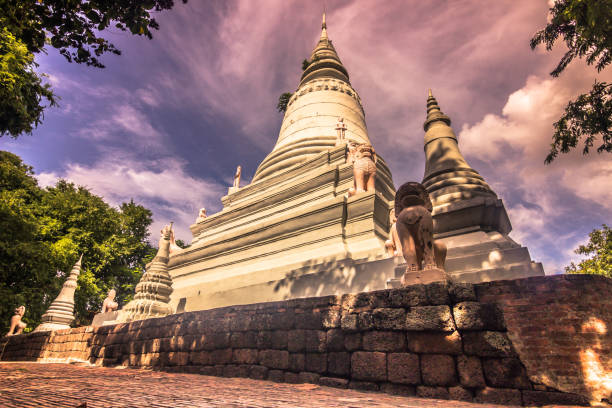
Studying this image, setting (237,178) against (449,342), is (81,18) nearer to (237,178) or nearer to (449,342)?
(449,342)

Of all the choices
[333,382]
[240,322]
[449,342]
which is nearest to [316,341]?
[333,382]

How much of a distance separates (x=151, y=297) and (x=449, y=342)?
767 centimetres

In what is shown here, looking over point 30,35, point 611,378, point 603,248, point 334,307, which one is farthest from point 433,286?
point 603,248

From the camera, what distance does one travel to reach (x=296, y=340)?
3.95 metres

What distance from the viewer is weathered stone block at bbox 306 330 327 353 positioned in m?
3.73

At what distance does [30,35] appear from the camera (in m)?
4.01

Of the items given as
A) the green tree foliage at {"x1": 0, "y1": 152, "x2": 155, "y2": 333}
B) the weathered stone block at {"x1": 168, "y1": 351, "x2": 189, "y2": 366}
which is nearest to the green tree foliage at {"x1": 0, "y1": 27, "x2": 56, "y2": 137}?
the green tree foliage at {"x1": 0, "y1": 152, "x2": 155, "y2": 333}

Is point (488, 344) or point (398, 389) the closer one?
point (488, 344)

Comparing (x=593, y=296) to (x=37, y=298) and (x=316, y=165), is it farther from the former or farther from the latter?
(x=37, y=298)

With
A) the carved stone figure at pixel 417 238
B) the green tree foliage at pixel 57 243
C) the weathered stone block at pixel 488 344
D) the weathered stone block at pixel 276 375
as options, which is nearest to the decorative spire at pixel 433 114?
the carved stone figure at pixel 417 238

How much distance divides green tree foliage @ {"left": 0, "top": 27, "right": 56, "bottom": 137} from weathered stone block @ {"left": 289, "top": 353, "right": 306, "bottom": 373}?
30.3ft

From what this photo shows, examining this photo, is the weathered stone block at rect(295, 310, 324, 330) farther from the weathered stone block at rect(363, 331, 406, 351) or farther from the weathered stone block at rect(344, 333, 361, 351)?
the weathered stone block at rect(363, 331, 406, 351)

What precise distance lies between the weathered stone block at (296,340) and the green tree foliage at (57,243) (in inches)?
534

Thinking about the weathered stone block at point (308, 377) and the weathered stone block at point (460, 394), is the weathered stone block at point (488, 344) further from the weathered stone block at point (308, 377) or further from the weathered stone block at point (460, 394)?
the weathered stone block at point (308, 377)
